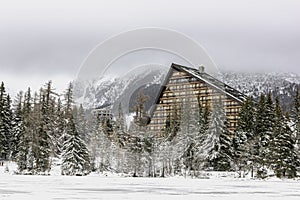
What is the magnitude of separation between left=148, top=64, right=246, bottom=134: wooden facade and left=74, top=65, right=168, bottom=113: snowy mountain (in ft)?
40.4

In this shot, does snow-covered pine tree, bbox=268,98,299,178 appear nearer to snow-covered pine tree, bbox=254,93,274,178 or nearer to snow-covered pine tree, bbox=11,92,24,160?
snow-covered pine tree, bbox=254,93,274,178

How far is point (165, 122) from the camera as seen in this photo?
54406mm

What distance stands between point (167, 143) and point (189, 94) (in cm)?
1698

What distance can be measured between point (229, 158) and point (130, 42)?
61.8 feet

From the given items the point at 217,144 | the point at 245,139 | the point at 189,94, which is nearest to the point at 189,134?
the point at 217,144

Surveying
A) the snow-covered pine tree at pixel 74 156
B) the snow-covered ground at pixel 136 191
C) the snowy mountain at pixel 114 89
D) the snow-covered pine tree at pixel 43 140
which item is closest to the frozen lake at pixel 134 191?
the snow-covered ground at pixel 136 191

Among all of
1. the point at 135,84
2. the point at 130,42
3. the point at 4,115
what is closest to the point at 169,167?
the point at 135,84

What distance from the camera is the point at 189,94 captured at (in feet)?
202

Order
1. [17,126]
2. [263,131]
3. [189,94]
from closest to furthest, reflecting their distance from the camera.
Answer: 1. [263,131]
2. [17,126]
3. [189,94]

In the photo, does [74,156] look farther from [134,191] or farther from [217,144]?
[134,191]

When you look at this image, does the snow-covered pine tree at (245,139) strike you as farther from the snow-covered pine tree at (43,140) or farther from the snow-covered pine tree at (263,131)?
the snow-covered pine tree at (43,140)

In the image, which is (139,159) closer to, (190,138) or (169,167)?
(169,167)

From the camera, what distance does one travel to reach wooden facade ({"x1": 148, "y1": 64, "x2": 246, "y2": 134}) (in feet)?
188

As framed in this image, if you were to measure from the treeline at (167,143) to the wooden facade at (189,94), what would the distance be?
260 cm
